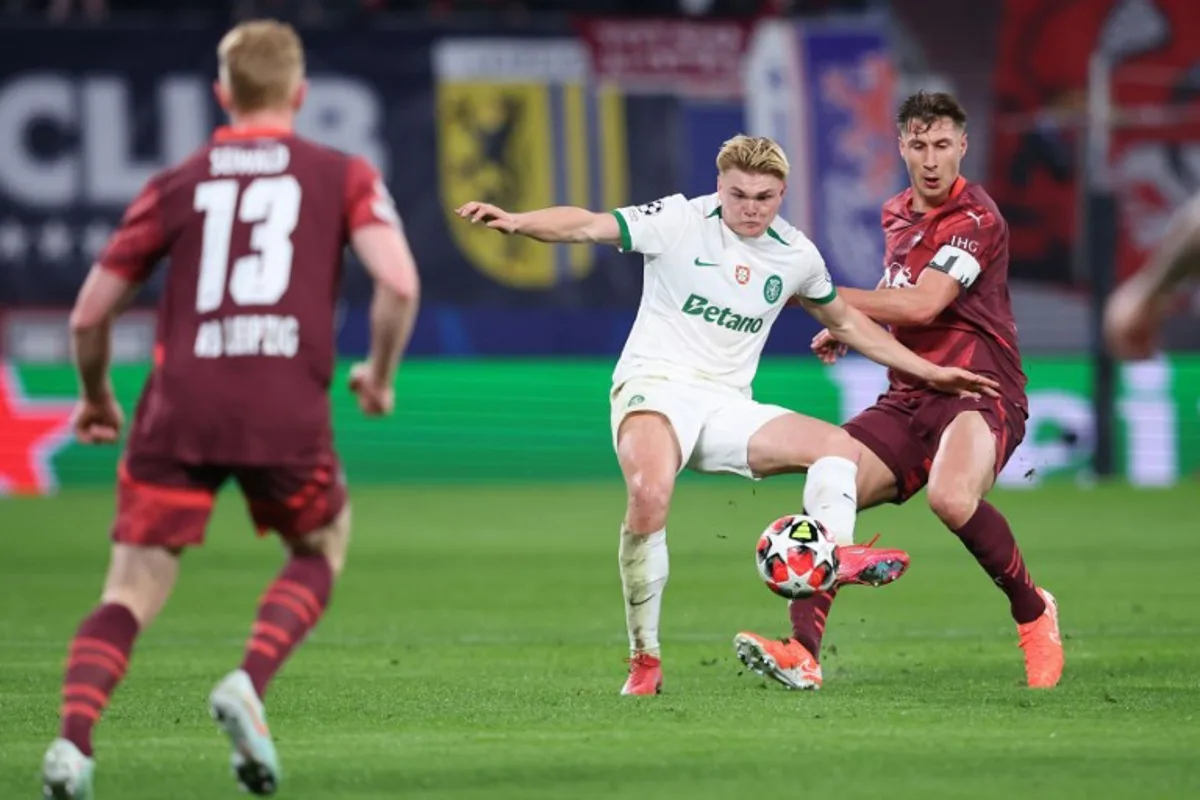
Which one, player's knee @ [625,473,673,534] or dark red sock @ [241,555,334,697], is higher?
dark red sock @ [241,555,334,697]

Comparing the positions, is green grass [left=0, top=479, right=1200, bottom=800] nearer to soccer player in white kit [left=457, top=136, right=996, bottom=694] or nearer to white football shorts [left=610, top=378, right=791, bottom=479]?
soccer player in white kit [left=457, top=136, right=996, bottom=694]

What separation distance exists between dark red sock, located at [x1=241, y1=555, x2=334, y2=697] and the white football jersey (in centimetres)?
259

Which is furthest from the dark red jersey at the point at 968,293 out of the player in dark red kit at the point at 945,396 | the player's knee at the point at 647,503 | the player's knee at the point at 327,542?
the player's knee at the point at 327,542

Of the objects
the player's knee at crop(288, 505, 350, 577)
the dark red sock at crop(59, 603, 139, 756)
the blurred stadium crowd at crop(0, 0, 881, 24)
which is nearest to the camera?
the dark red sock at crop(59, 603, 139, 756)

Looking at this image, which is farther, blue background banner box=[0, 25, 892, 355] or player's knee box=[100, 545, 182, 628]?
blue background banner box=[0, 25, 892, 355]

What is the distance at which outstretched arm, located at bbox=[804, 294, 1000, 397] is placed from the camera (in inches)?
324

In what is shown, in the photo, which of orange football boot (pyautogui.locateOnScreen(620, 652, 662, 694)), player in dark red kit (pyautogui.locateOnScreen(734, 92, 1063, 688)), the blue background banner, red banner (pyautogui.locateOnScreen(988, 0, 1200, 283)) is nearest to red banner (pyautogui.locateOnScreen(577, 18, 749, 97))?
the blue background banner

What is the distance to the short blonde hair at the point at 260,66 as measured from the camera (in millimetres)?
5727

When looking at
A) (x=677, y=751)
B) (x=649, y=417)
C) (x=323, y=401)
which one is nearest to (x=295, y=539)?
(x=323, y=401)

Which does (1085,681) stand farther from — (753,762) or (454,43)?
(454,43)

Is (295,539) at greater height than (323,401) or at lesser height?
lesser

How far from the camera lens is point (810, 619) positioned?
8.42 metres

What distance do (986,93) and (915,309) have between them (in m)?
14.5

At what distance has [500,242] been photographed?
21.0 metres
